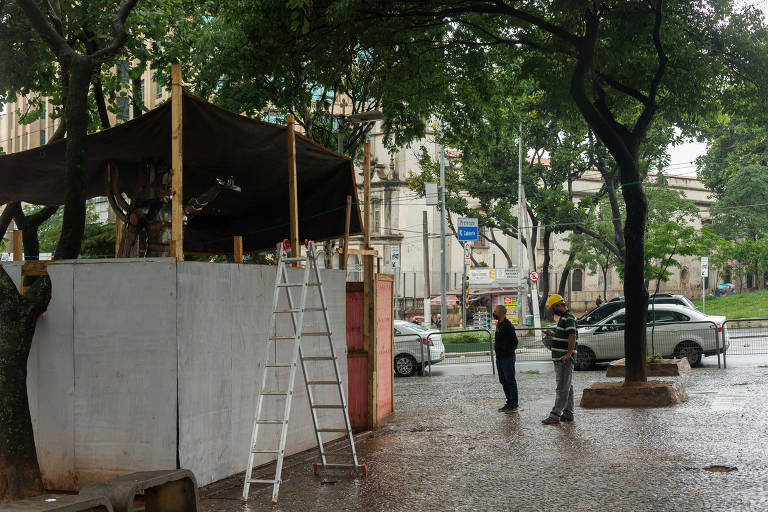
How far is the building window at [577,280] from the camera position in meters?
65.4

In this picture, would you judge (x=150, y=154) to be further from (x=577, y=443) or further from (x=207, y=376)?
(x=577, y=443)

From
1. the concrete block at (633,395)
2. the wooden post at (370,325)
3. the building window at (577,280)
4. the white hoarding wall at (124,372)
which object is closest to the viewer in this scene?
the white hoarding wall at (124,372)

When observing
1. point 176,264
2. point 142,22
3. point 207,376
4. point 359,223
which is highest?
point 142,22

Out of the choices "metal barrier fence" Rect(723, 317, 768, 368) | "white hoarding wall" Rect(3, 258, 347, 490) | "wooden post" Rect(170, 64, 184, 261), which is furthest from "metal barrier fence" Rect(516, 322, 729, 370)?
"wooden post" Rect(170, 64, 184, 261)

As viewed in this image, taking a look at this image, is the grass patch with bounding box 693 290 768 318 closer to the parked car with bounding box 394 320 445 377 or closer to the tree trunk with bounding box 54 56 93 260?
the parked car with bounding box 394 320 445 377

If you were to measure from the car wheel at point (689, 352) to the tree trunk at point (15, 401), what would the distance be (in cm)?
1788

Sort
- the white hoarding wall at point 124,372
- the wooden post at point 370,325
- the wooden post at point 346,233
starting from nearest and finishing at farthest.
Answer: the white hoarding wall at point 124,372 < the wooden post at point 370,325 < the wooden post at point 346,233

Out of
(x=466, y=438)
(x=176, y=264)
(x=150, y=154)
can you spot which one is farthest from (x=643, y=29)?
(x=176, y=264)

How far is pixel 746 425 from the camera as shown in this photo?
11.4m

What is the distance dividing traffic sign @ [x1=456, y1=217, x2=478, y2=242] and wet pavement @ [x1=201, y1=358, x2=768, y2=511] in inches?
827

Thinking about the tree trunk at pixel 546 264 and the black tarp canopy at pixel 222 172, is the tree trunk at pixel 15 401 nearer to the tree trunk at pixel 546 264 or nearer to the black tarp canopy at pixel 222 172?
the black tarp canopy at pixel 222 172

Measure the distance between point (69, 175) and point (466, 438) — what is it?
6306mm

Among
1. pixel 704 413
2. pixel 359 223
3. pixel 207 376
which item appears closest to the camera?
pixel 207 376

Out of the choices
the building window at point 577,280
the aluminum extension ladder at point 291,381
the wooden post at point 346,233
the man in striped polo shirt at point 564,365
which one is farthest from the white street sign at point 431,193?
the building window at point 577,280
